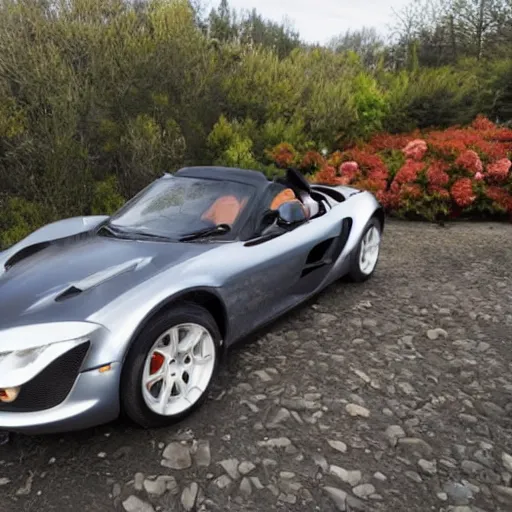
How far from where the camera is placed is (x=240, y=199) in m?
3.34

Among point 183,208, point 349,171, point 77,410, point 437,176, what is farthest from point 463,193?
point 77,410

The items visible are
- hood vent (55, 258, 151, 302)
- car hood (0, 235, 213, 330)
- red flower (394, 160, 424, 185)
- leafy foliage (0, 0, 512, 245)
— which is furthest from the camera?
red flower (394, 160, 424, 185)

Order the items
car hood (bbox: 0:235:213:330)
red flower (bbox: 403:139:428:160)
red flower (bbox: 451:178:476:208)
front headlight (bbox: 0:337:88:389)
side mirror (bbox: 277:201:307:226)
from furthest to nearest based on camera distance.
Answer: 1. red flower (bbox: 403:139:428:160)
2. red flower (bbox: 451:178:476:208)
3. side mirror (bbox: 277:201:307:226)
4. car hood (bbox: 0:235:213:330)
5. front headlight (bbox: 0:337:88:389)

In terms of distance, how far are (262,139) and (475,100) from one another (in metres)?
6.73

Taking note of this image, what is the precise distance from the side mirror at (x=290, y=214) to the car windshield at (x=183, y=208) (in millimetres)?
239

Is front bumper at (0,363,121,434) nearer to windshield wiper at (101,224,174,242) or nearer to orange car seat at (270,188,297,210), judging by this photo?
windshield wiper at (101,224,174,242)

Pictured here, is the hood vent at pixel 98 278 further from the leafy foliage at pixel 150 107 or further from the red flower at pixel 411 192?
the red flower at pixel 411 192

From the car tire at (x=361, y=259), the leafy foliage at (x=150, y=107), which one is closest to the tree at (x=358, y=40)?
the leafy foliage at (x=150, y=107)

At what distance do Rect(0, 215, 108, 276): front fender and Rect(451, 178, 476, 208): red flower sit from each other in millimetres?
5220

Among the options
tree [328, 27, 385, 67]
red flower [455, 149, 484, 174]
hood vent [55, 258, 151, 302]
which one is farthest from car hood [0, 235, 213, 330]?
tree [328, 27, 385, 67]

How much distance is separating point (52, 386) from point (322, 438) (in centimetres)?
125

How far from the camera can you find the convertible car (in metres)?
2.10

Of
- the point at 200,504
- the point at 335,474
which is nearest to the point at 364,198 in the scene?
the point at 335,474

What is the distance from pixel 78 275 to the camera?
2561 millimetres
